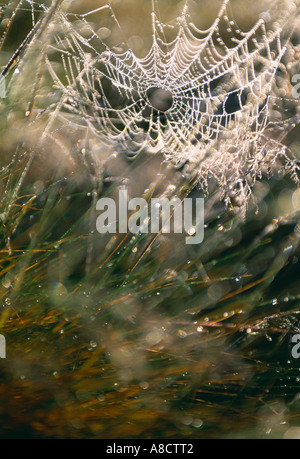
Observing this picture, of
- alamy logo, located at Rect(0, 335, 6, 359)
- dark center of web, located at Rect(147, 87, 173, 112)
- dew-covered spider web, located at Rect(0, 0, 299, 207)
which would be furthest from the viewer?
dark center of web, located at Rect(147, 87, 173, 112)

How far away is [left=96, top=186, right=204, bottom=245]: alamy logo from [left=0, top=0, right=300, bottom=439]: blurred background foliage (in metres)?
0.02

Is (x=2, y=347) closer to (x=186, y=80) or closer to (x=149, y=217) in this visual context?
(x=149, y=217)

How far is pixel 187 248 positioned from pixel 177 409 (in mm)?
302

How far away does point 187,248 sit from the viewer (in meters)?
0.78

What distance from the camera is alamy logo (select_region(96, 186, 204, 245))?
26.5 inches

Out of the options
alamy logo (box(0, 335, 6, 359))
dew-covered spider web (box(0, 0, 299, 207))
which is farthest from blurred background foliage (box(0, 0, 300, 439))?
dew-covered spider web (box(0, 0, 299, 207))

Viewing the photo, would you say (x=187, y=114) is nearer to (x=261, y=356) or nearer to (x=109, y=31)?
(x=109, y=31)

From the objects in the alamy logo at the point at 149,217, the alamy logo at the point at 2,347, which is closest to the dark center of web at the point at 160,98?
the alamy logo at the point at 149,217

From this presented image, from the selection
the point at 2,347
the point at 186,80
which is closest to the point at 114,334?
the point at 2,347

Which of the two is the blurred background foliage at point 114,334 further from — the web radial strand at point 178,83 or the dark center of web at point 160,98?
the dark center of web at point 160,98

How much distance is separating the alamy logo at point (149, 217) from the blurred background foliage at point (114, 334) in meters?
0.02

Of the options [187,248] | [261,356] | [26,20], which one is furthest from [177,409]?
[26,20]

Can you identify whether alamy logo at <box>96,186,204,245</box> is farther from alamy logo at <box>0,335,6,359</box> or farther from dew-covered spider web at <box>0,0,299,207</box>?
alamy logo at <box>0,335,6,359</box>

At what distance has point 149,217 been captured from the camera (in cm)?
69
